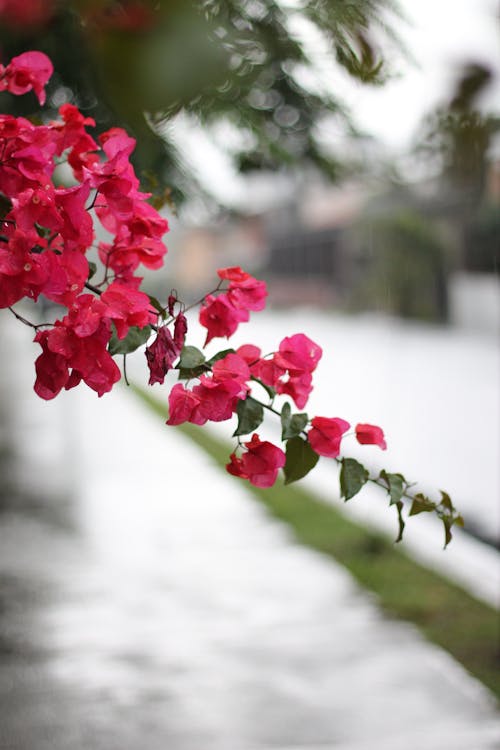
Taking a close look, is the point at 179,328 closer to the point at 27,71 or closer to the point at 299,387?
the point at 299,387

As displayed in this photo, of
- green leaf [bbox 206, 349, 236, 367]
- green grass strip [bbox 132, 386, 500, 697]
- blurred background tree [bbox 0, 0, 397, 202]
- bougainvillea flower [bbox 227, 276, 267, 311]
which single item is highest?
green grass strip [bbox 132, 386, 500, 697]

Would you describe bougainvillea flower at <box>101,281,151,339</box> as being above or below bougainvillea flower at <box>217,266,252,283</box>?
below

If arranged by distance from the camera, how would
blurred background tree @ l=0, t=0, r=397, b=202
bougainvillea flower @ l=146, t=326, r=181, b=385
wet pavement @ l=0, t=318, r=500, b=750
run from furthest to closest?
1. wet pavement @ l=0, t=318, r=500, b=750
2. bougainvillea flower @ l=146, t=326, r=181, b=385
3. blurred background tree @ l=0, t=0, r=397, b=202

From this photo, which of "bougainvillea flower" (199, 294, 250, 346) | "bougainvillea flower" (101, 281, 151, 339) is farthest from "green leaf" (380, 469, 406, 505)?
"bougainvillea flower" (101, 281, 151, 339)

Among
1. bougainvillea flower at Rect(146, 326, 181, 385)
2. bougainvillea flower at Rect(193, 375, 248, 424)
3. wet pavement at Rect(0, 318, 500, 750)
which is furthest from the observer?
wet pavement at Rect(0, 318, 500, 750)

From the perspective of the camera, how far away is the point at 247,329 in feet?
54.6

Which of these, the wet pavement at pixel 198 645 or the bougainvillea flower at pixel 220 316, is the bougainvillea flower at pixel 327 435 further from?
the wet pavement at pixel 198 645

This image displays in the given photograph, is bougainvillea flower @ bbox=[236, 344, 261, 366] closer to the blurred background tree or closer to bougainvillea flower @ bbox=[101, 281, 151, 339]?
bougainvillea flower @ bbox=[101, 281, 151, 339]

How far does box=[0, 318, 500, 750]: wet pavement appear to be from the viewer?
3453 millimetres

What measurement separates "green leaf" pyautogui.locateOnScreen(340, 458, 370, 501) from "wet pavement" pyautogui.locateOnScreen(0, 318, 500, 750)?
172 centimetres

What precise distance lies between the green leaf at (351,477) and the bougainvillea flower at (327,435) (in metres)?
0.05

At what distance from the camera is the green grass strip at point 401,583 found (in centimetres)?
447

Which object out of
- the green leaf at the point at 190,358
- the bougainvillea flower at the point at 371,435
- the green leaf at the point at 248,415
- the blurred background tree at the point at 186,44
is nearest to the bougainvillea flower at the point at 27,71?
the green leaf at the point at 190,358

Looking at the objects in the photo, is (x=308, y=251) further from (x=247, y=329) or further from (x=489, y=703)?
(x=489, y=703)
